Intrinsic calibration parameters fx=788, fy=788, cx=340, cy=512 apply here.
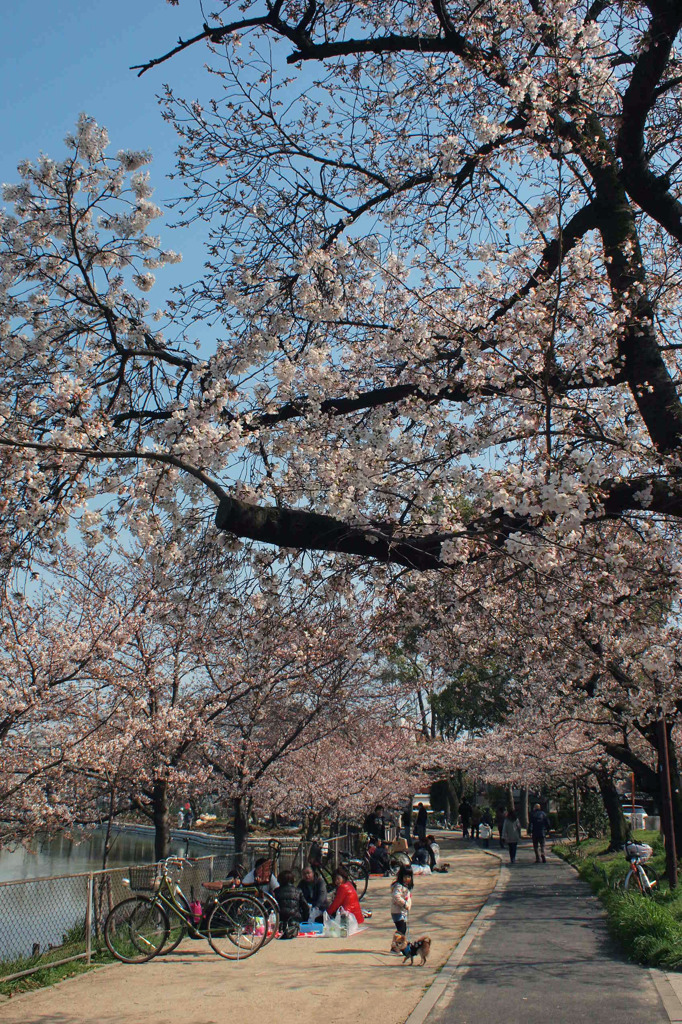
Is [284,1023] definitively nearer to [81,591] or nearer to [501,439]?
[501,439]

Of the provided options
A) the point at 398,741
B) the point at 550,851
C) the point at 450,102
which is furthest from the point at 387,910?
Result: the point at 398,741

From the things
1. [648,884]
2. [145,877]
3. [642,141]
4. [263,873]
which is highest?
[642,141]

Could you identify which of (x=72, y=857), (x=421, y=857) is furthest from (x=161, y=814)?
(x=72, y=857)

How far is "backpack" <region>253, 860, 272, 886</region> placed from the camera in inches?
481

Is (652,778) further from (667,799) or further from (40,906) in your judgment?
(40,906)

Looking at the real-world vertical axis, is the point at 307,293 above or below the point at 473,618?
above

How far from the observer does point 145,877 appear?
11172 mm

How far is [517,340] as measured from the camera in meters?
6.92

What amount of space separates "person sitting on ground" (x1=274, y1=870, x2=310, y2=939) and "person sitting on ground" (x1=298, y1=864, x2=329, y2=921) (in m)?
0.25

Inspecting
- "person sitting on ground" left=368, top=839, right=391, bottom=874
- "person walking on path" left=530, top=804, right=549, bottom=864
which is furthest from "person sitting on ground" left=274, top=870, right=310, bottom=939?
"person walking on path" left=530, top=804, right=549, bottom=864

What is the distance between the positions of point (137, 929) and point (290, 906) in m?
3.15

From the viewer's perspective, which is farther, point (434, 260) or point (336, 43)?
point (434, 260)

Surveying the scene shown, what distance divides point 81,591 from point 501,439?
1088 cm

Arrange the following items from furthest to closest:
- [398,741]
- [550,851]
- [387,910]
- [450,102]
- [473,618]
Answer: [398,741], [550,851], [387,910], [473,618], [450,102]
